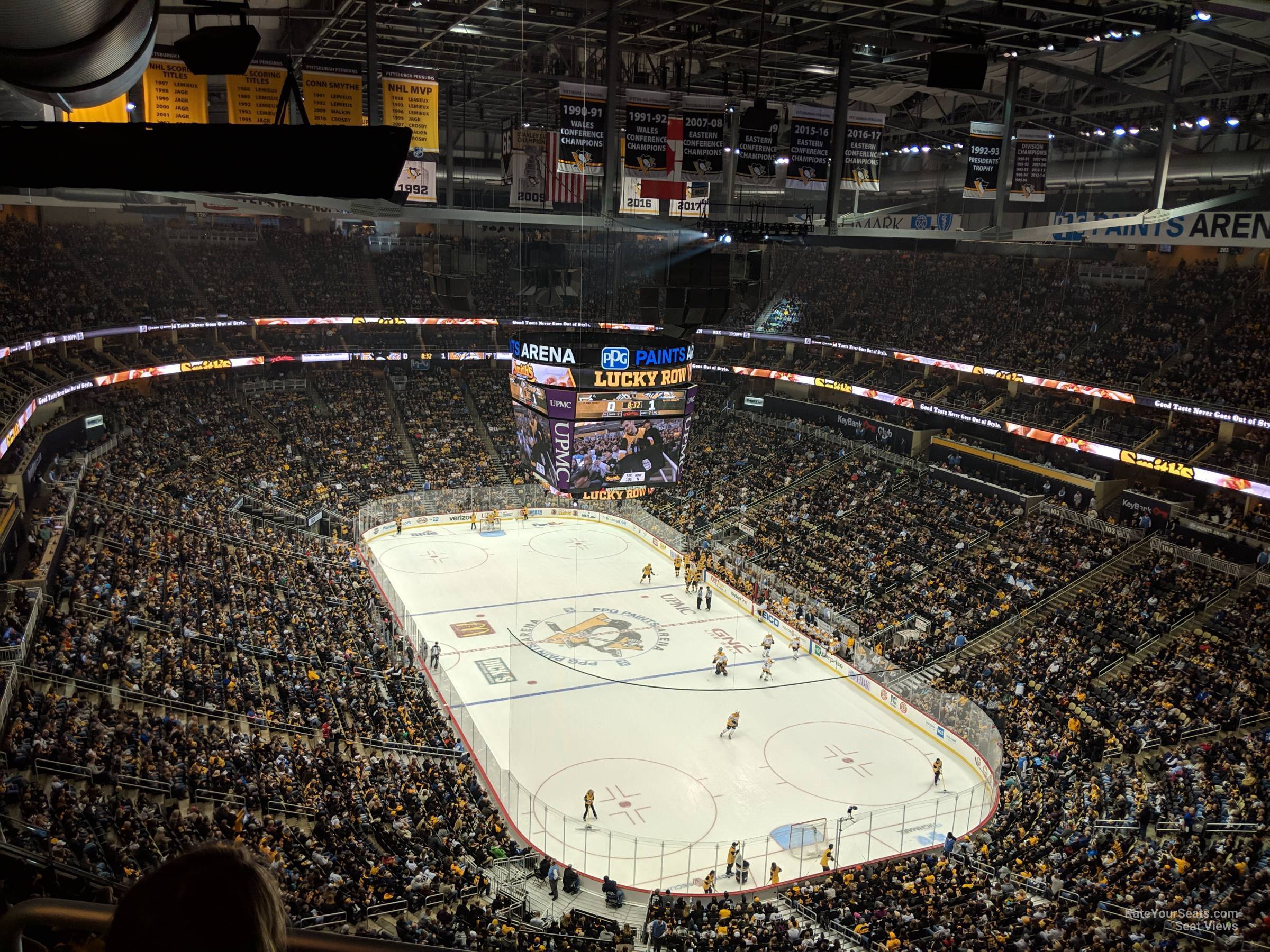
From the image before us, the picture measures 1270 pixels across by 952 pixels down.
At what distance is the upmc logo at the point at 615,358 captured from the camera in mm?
21062

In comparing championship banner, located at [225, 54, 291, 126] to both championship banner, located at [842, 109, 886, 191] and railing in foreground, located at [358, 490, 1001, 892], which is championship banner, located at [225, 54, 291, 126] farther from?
railing in foreground, located at [358, 490, 1001, 892]

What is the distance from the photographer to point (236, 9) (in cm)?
579

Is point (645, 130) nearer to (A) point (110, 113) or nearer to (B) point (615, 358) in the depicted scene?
(B) point (615, 358)

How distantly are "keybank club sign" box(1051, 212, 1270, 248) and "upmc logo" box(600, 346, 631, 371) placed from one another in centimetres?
1086

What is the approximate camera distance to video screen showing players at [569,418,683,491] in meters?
22.0

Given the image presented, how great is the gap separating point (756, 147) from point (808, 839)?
49.1 feet

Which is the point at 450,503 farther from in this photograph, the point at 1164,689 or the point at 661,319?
the point at 1164,689

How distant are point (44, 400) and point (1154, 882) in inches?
1216

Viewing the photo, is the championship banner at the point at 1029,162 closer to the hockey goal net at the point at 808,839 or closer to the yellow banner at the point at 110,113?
the hockey goal net at the point at 808,839

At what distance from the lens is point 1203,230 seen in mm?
23219

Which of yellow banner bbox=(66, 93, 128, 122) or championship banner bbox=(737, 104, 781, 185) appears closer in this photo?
yellow banner bbox=(66, 93, 128, 122)

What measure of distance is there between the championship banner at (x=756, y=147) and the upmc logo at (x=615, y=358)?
15.7 ft

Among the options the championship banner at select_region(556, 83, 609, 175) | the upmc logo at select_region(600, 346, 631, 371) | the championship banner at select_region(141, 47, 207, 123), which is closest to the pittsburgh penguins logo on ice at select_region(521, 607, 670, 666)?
the upmc logo at select_region(600, 346, 631, 371)

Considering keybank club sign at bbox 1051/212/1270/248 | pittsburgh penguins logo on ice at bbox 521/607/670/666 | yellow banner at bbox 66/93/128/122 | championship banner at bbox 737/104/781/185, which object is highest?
championship banner at bbox 737/104/781/185
